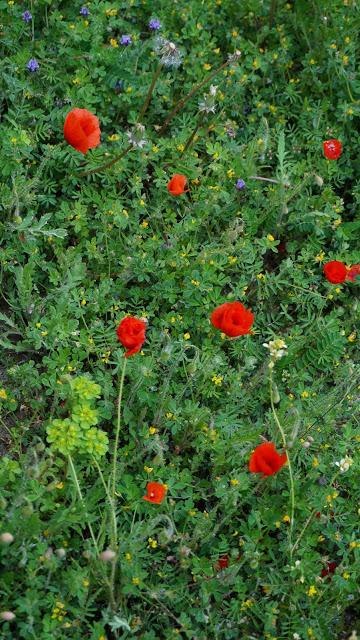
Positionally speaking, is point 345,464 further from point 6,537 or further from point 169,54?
point 169,54

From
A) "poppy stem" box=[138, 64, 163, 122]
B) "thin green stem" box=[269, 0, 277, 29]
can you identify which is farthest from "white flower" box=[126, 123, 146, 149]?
"thin green stem" box=[269, 0, 277, 29]

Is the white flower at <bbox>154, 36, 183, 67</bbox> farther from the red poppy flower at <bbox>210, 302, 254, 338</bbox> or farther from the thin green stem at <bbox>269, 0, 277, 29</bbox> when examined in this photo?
the red poppy flower at <bbox>210, 302, 254, 338</bbox>

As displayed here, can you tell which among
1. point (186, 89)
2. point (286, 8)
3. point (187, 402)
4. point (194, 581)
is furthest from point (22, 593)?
point (286, 8)

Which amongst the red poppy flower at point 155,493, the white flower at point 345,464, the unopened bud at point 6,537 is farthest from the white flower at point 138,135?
the unopened bud at point 6,537

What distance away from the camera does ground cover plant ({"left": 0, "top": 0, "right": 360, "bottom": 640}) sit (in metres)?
2.92

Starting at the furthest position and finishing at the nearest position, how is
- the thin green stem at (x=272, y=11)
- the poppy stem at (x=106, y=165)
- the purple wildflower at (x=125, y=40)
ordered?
the thin green stem at (x=272, y=11)
the purple wildflower at (x=125, y=40)
the poppy stem at (x=106, y=165)

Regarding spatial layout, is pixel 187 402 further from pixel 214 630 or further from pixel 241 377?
pixel 214 630

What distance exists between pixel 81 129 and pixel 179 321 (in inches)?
38.2

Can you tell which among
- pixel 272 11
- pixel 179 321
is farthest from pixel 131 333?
pixel 272 11

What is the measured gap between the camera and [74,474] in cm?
286

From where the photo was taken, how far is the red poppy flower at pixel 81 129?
334 cm

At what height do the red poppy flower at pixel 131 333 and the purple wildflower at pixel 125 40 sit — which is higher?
the purple wildflower at pixel 125 40

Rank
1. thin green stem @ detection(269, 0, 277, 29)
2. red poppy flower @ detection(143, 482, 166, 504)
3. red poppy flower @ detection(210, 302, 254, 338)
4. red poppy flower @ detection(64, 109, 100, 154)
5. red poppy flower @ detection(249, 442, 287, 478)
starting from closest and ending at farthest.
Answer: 1. red poppy flower @ detection(249, 442, 287, 478)
2. red poppy flower @ detection(143, 482, 166, 504)
3. red poppy flower @ detection(210, 302, 254, 338)
4. red poppy flower @ detection(64, 109, 100, 154)
5. thin green stem @ detection(269, 0, 277, 29)

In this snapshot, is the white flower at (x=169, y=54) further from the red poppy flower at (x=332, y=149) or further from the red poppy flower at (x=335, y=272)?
the red poppy flower at (x=335, y=272)
